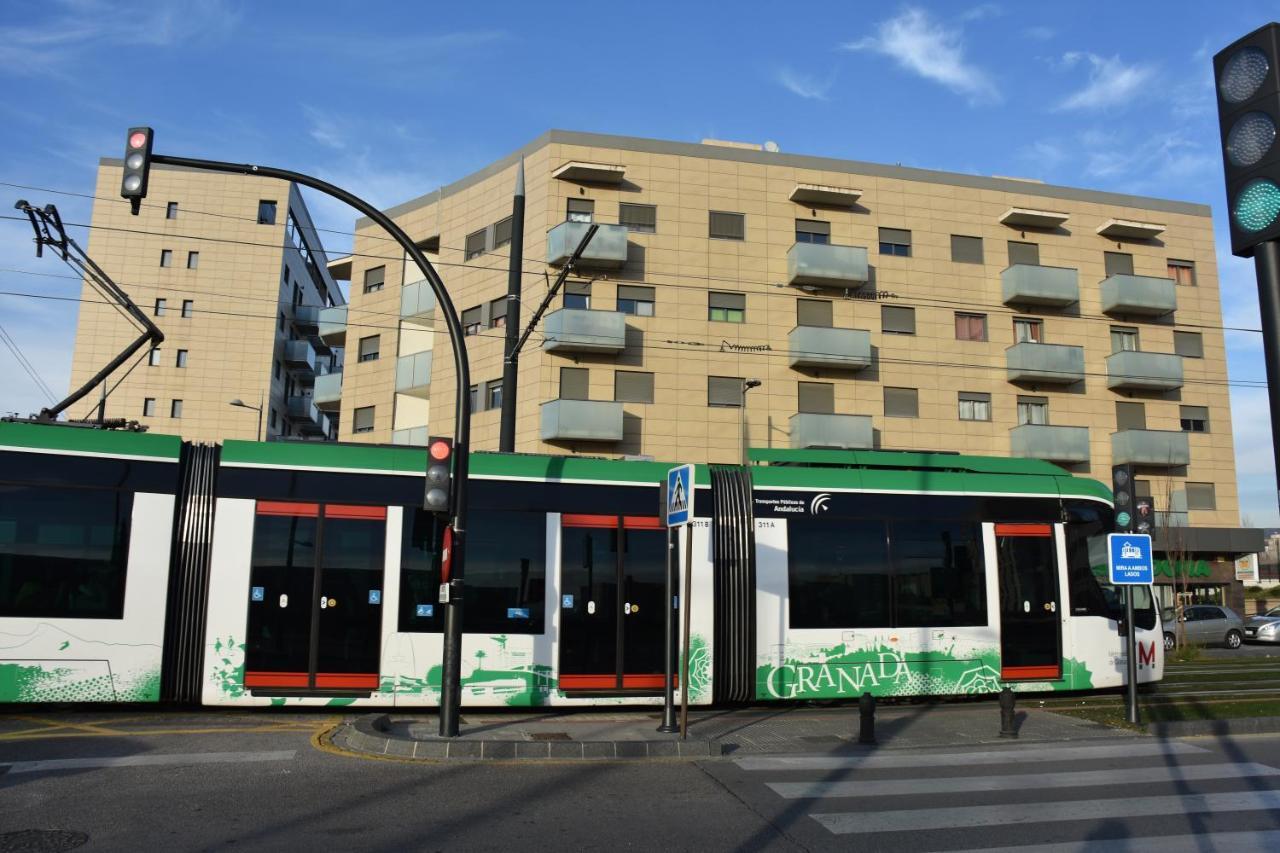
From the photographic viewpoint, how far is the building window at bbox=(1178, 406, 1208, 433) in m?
40.0

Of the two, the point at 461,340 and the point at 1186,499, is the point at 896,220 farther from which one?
the point at 461,340

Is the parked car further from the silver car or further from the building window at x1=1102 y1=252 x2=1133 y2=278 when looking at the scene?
the building window at x1=1102 y1=252 x2=1133 y2=278

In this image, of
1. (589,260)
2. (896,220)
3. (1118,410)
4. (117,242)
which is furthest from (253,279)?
(1118,410)

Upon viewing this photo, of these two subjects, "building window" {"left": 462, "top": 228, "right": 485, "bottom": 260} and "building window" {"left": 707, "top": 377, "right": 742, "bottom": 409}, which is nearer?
"building window" {"left": 707, "top": 377, "right": 742, "bottom": 409}

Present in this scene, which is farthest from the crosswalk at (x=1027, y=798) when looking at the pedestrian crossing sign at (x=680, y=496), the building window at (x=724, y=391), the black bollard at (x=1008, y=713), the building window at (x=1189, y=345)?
the building window at (x=1189, y=345)

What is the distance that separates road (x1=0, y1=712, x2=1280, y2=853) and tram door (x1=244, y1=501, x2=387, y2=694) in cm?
99

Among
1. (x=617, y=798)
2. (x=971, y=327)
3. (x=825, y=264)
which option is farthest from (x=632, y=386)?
(x=617, y=798)

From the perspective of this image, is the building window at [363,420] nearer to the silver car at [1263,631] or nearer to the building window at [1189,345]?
the silver car at [1263,631]

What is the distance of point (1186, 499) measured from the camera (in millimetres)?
39719

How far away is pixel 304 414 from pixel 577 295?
2989 centimetres

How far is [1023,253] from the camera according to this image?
38406 millimetres

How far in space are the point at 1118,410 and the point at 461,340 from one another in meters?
35.2

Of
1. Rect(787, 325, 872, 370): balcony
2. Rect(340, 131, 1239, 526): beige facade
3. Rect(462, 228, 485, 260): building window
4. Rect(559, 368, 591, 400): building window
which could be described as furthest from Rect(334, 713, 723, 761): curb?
Rect(462, 228, 485, 260): building window

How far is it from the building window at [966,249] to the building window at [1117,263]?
19.4 ft
